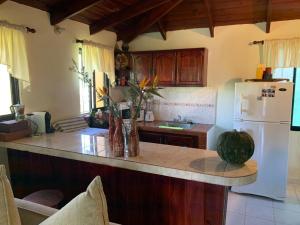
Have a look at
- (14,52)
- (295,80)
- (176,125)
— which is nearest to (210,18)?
(295,80)

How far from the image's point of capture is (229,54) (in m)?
3.72

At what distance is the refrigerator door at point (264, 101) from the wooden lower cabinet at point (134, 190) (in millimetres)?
1864

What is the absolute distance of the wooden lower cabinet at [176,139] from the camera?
3.35 m

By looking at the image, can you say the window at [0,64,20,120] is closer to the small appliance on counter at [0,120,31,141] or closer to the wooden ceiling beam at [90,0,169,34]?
the small appliance on counter at [0,120,31,141]

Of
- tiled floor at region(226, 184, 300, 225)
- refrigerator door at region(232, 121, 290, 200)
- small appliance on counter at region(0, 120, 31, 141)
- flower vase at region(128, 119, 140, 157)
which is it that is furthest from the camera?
refrigerator door at region(232, 121, 290, 200)

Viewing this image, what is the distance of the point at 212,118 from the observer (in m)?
3.91

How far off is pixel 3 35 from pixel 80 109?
1.45 m

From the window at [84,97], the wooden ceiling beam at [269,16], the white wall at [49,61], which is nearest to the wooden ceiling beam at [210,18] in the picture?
the wooden ceiling beam at [269,16]

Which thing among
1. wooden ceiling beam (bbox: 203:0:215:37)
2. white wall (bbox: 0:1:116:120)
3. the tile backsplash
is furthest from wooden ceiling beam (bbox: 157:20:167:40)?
white wall (bbox: 0:1:116:120)

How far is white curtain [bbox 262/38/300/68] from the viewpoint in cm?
325

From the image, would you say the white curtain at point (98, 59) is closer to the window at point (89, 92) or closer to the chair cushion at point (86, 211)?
the window at point (89, 92)

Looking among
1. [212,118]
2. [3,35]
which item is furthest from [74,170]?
[212,118]

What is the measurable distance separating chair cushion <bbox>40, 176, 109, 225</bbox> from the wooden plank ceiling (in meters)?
2.31

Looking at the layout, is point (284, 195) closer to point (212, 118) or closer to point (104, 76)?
point (212, 118)
